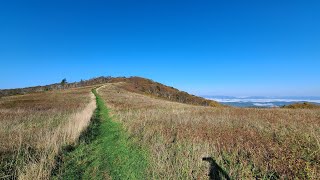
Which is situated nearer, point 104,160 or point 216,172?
point 216,172

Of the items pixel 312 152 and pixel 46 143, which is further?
pixel 46 143

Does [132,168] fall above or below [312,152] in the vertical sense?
below

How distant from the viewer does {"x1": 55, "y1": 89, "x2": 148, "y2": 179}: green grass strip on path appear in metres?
6.86

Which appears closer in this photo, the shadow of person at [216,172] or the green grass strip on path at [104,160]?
the shadow of person at [216,172]

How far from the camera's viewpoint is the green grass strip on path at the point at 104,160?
6861 millimetres

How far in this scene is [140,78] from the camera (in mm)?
134500

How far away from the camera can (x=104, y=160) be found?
8094 millimetres

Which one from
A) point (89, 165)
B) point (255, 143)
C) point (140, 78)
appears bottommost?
point (89, 165)

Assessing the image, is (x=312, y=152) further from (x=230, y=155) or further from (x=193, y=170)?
(x=193, y=170)

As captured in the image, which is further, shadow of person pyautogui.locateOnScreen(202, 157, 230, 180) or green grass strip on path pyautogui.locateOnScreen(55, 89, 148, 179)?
green grass strip on path pyautogui.locateOnScreen(55, 89, 148, 179)

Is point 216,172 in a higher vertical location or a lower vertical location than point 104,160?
higher

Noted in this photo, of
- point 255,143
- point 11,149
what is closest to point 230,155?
point 255,143

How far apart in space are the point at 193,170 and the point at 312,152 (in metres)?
3.30

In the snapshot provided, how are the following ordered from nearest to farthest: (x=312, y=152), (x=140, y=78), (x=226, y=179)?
(x=226, y=179) → (x=312, y=152) → (x=140, y=78)
